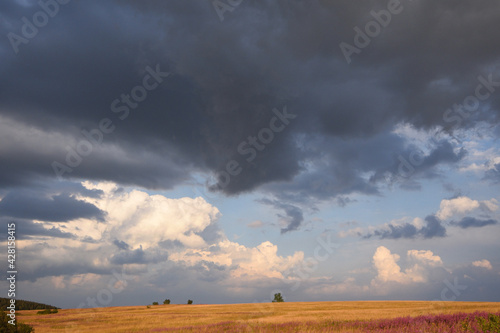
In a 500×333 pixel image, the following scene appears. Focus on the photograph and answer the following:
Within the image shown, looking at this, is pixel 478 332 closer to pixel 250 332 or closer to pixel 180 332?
pixel 250 332

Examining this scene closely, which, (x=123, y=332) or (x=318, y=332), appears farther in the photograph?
(x=123, y=332)

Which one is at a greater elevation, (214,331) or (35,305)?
(214,331)

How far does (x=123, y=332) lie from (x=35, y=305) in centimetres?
13055

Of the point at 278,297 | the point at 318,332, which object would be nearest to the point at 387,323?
the point at 318,332

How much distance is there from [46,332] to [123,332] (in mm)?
9119

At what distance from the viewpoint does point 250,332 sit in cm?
2080

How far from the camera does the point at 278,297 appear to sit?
4267 inches

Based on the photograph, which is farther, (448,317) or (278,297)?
(278,297)

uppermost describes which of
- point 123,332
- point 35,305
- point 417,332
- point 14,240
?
point 14,240

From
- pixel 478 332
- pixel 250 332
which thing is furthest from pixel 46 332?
pixel 478 332

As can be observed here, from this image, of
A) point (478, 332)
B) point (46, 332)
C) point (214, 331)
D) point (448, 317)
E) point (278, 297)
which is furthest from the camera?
point (278, 297)

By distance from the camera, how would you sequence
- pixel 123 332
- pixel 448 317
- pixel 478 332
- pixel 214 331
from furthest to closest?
1. pixel 123 332
2. pixel 214 331
3. pixel 448 317
4. pixel 478 332

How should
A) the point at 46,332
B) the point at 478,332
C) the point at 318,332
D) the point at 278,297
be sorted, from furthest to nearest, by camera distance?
the point at 278,297
the point at 46,332
the point at 318,332
the point at 478,332

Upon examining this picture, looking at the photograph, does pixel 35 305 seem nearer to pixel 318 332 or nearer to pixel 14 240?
pixel 14 240
